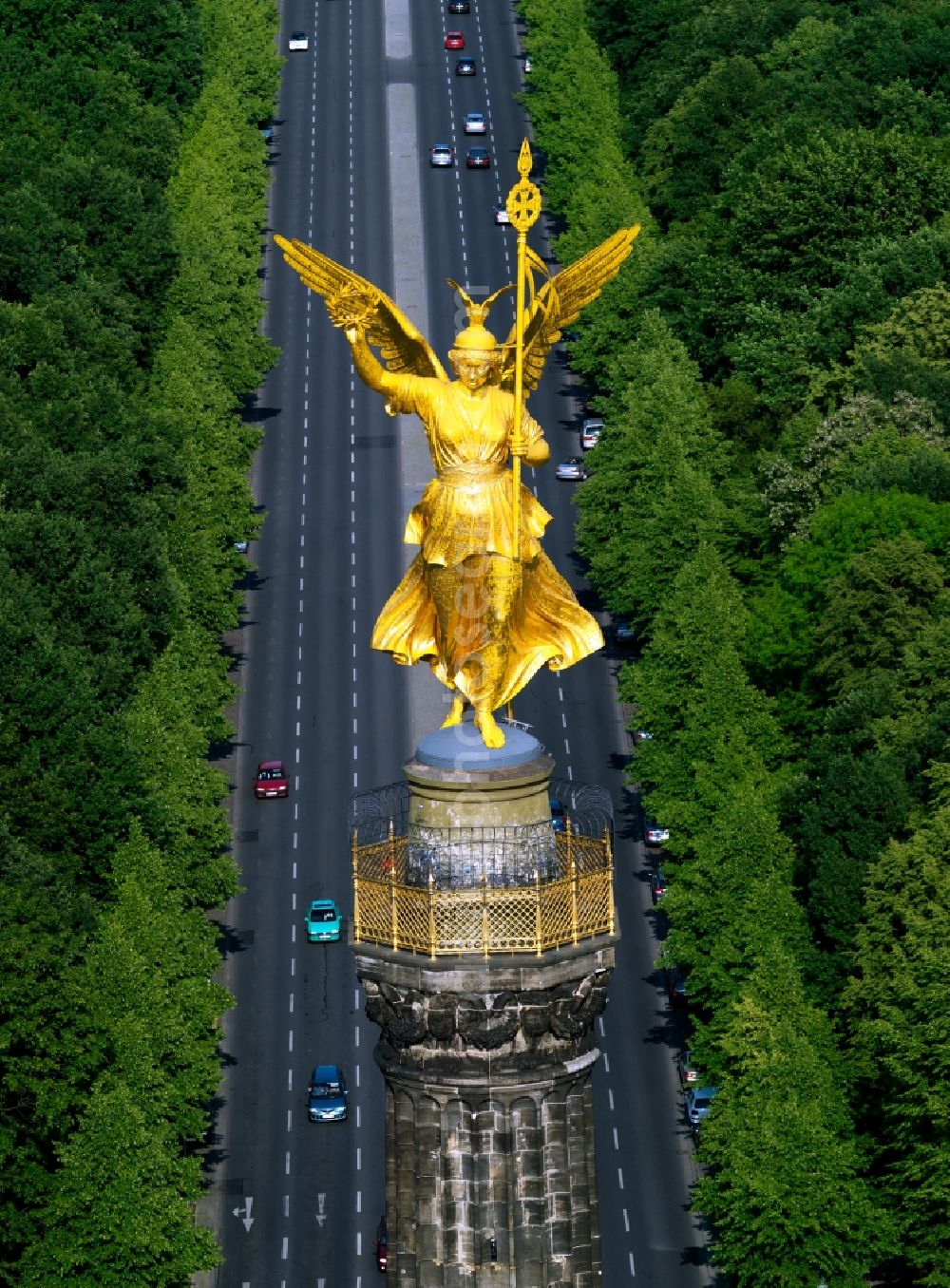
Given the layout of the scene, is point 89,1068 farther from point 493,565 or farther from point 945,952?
point 493,565

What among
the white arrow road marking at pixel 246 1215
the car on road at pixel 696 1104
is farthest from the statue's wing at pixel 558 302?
the car on road at pixel 696 1104

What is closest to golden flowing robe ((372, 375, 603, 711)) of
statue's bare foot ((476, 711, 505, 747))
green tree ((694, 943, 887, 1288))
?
statue's bare foot ((476, 711, 505, 747))

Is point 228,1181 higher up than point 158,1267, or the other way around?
point 228,1181

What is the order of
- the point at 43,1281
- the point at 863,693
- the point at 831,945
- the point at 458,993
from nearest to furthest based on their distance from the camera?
the point at 458,993, the point at 43,1281, the point at 831,945, the point at 863,693

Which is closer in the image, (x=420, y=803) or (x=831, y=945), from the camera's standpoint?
(x=420, y=803)

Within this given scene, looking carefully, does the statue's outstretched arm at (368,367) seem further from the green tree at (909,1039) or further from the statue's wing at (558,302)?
the green tree at (909,1039)

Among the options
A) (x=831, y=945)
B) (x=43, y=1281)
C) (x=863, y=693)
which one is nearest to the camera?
(x=43, y=1281)

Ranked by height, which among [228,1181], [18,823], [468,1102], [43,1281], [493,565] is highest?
[18,823]

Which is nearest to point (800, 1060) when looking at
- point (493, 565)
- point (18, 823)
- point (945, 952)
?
point (945, 952)

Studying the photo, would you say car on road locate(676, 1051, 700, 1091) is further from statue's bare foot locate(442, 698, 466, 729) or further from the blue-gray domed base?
the blue-gray domed base

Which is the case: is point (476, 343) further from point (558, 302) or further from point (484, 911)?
point (484, 911)
